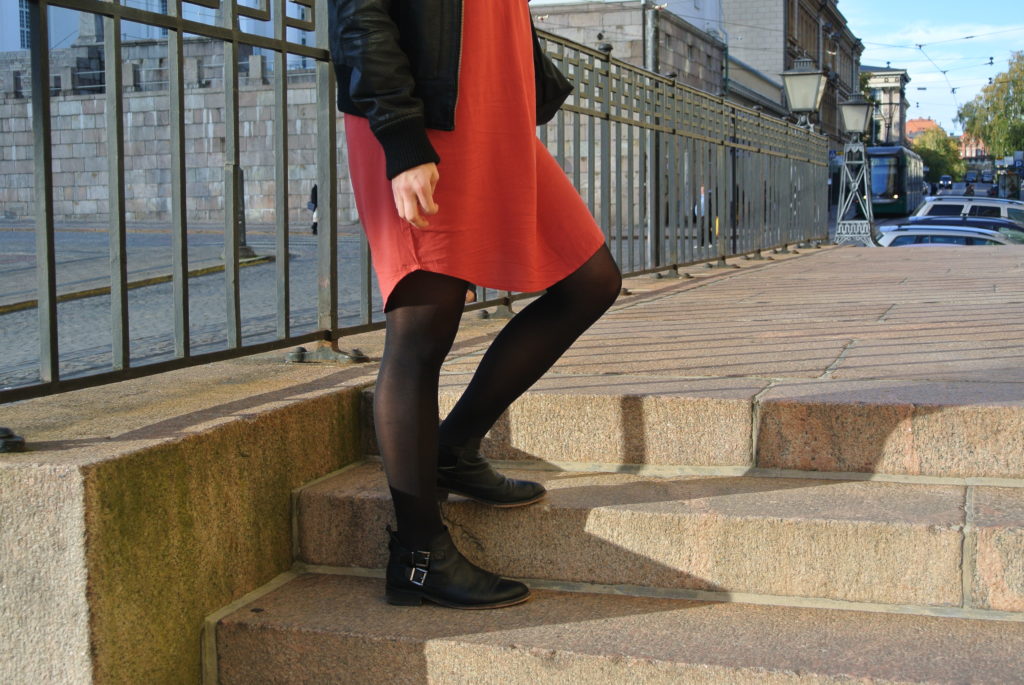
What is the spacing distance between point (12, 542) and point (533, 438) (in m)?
1.32

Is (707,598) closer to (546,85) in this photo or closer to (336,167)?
(546,85)

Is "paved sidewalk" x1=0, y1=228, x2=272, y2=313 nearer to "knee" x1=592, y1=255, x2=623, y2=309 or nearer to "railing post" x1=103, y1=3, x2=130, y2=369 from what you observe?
"railing post" x1=103, y1=3, x2=130, y2=369

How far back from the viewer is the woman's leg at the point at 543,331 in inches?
97.1

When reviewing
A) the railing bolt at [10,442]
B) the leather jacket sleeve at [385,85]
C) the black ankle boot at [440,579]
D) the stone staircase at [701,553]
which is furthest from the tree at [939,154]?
the railing bolt at [10,442]

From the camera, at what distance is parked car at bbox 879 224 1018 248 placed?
1446 centimetres

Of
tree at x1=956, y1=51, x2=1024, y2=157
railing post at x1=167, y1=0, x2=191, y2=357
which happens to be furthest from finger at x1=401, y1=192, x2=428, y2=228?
tree at x1=956, y1=51, x2=1024, y2=157

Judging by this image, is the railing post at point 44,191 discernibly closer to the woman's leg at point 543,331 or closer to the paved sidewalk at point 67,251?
the paved sidewalk at point 67,251

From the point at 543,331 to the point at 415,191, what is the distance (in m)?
0.49

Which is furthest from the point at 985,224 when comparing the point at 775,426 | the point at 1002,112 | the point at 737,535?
the point at 1002,112

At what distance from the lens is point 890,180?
44844 mm

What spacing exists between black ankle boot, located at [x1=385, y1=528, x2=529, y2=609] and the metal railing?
Result: 82 centimetres

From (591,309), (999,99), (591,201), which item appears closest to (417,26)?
(591,309)

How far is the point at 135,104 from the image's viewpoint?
3027 millimetres

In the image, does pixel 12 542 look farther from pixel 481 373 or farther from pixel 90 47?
pixel 90 47
